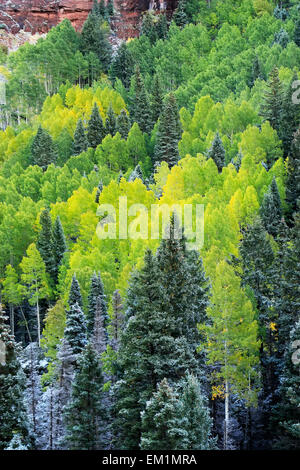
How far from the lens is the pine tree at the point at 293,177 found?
172 feet

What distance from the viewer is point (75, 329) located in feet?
126

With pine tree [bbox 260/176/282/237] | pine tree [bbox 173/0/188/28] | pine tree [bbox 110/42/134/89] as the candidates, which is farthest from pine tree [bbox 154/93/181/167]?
pine tree [bbox 173/0/188/28]

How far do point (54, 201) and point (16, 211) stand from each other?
225 inches

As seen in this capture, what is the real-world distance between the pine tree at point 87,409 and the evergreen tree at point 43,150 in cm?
4842

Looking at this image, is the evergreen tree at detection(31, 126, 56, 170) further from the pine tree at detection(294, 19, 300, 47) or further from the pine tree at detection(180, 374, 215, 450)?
the pine tree at detection(180, 374, 215, 450)

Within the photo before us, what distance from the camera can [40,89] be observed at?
96.8 m

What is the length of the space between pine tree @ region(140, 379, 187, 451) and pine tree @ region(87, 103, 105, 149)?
55250mm

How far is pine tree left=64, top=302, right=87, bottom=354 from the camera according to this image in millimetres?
38000

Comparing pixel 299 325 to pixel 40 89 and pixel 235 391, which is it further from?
pixel 40 89

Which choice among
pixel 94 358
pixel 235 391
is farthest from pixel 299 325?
pixel 94 358

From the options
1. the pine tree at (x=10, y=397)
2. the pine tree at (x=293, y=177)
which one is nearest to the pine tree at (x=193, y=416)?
the pine tree at (x=10, y=397)

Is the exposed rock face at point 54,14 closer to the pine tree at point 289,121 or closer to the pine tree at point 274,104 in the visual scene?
the pine tree at point 274,104

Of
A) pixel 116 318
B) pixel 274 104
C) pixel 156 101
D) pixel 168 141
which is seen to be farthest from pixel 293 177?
pixel 156 101

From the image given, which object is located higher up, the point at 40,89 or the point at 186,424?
the point at 40,89
